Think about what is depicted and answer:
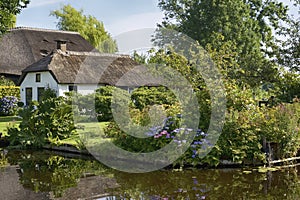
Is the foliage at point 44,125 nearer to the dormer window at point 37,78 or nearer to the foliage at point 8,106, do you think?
the foliage at point 8,106

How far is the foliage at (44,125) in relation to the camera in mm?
13461

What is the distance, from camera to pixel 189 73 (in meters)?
12.4

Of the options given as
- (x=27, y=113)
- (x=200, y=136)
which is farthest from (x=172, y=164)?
(x=27, y=113)

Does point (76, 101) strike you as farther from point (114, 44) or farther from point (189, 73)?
point (114, 44)

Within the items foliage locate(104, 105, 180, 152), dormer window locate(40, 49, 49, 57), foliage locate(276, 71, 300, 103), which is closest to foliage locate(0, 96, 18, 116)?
dormer window locate(40, 49, 49, 57)

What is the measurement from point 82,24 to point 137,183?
3988 cm

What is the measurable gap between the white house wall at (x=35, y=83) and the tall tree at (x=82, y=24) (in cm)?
1787

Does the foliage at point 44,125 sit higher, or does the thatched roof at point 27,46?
the thatched roof at point 27,46

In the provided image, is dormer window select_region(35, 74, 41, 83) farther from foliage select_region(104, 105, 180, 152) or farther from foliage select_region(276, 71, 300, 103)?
foliage select_region(104, 105, 180, 152)

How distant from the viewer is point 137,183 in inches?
339

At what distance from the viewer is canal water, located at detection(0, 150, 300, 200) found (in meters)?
7.67

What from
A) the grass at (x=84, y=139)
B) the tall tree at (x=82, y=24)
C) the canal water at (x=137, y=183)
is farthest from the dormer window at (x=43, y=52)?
the canal water at (x=137, y=183)

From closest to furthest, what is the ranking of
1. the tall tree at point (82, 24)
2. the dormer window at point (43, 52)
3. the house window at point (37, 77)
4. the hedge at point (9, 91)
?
the house window at point (37, 77) < the hedge at point (9, 91) < the dormer window at point (43, 52) < the tall tree at point (82, 24)

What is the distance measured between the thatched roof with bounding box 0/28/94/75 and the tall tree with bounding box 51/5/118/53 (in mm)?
9351
